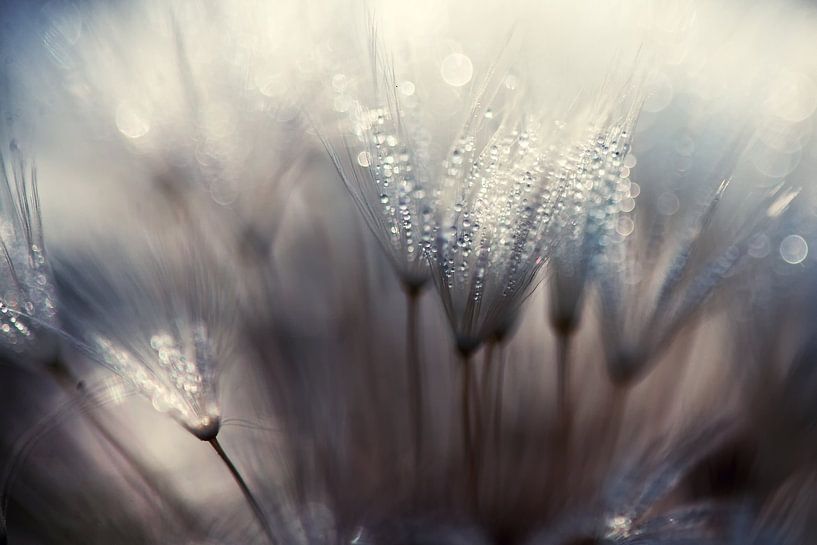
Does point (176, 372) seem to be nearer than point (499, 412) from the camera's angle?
Yes

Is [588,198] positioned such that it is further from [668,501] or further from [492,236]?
[668,501]

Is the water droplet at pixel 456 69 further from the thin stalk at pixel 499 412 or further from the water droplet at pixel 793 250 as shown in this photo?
the water droplet at pixel 793 250

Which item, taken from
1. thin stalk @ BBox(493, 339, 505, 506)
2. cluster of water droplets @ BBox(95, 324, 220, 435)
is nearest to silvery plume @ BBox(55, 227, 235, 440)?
cluster of water droplets @ BBox(95, 324, 220, 435)

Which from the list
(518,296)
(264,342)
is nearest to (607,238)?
(518,296)

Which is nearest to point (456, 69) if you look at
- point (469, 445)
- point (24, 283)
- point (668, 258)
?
point (668, 258)

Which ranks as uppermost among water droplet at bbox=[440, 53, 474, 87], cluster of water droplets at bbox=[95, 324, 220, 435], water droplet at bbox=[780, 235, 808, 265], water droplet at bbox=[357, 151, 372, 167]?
water droplet at bbox=[440, 53, 474, 87]

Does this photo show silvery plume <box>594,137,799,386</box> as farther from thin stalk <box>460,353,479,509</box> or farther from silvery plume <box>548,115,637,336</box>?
thin stalk <box>460,353,479,509</box>

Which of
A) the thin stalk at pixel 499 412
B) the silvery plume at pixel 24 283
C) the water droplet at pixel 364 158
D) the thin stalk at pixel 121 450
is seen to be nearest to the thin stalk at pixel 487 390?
the thin stalk at pixel 499 412
